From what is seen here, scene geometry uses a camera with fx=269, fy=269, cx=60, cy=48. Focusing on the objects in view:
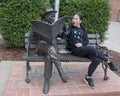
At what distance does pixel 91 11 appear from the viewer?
23.3 feet

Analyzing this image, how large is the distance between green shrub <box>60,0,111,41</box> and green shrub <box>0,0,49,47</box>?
59 centimetres

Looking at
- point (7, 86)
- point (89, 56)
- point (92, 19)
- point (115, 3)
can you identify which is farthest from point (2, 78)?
point (115, 3)

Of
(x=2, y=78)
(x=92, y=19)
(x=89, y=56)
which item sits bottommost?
(x=2, y=78)

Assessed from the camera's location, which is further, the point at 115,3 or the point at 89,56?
the point at 115,3

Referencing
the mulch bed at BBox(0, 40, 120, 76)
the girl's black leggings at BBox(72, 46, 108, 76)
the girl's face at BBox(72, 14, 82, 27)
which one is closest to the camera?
the girl's black leggings at BBox(72, 46, 108, 76)

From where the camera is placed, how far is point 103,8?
7.12 m

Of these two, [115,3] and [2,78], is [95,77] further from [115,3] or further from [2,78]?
[115,3]

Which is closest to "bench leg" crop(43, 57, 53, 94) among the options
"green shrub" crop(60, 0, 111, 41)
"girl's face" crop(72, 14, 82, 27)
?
"girl's face" crop(72, 14, 82, 27)

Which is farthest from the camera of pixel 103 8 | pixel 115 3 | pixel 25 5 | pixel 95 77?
pixel 115 3

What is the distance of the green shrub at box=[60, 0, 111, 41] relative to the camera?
704cm

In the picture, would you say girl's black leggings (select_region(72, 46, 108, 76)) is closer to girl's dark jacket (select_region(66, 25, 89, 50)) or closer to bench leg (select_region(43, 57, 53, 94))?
girl's dark jacket (select_region(66, 25, 89, 50))

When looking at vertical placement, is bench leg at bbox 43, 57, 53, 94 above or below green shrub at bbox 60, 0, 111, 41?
below

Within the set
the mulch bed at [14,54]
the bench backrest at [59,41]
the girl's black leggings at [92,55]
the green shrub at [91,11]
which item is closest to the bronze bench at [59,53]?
the bench backrest at [59,41]

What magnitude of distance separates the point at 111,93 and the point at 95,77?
0.72m
